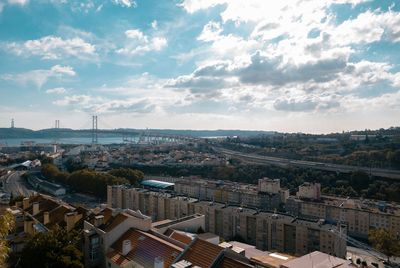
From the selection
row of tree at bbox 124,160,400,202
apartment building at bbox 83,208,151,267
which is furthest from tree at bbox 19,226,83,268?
row of tree at bbox 124,160,400,202

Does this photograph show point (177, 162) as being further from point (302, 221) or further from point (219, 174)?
point (302, 221)

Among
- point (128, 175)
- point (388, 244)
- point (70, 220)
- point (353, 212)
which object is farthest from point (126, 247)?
point (128, 175)

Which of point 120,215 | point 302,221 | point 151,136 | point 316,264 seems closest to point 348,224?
point 302,221

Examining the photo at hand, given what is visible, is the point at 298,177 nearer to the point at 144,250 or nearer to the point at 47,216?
the point at 47,216

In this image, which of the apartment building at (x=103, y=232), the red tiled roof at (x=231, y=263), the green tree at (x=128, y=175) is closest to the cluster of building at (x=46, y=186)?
the green tree at (x=128, y=175)

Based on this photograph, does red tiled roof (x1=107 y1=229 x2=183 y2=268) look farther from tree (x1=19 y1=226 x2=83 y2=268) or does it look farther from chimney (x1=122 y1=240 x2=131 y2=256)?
tree (x1=19 y1=226 x2=83 y2=268)

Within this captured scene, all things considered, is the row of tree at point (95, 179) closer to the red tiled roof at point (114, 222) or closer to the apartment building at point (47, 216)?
the apartment building at point (47, 216)
